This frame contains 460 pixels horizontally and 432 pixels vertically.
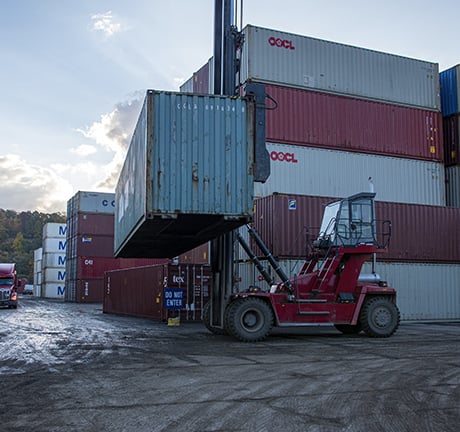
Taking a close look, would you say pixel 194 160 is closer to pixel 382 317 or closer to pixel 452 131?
pixel 382 317

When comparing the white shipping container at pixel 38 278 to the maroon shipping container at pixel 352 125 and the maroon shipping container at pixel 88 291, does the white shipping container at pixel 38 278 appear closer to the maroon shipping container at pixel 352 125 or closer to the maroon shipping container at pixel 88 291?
the maroon shipping container at pixel 88 291

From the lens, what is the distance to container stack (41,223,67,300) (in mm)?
61062

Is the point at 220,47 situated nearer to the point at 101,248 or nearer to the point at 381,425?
the point at 381,425

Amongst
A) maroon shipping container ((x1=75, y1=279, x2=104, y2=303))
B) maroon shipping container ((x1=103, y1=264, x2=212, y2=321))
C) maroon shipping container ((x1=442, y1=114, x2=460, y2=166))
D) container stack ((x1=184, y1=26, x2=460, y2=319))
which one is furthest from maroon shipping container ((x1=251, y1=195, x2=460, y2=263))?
maroon shipping container ((x1=75, y1=279, x2=104, y2=303))

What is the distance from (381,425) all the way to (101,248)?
41.2 metres

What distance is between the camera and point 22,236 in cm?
12550

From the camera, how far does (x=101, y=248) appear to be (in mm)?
45062

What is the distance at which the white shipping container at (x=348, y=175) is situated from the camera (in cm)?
2202

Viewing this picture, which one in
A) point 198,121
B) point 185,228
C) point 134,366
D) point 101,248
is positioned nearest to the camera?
point 134,366

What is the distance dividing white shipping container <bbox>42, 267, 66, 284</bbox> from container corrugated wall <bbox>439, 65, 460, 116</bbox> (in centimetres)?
4655

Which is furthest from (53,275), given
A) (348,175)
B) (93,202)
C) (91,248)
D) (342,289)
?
(342,289)

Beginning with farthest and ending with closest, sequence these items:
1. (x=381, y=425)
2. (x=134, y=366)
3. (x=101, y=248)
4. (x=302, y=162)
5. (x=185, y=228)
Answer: (x=101, y=248), (x=302, y=162), (x=185, y=228), (x=134, y=366), (x=381, y=425)

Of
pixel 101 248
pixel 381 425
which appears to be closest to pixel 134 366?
pixel 381 425

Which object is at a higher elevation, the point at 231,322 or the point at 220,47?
the point at 220,47
